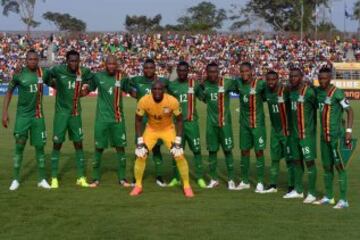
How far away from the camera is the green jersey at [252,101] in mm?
11625

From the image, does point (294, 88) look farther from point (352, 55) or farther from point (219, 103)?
point (352, 55)

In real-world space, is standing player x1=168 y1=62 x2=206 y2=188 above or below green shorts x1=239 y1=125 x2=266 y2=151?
above

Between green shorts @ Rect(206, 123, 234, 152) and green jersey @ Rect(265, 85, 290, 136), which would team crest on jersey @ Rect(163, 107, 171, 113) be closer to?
green shorts @ Rect(206, 123, 234, 152)

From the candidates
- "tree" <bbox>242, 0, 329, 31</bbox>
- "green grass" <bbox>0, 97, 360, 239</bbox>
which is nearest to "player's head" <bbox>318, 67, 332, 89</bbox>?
"green grass" <bbox>0, 97, 360, 239</bbox>

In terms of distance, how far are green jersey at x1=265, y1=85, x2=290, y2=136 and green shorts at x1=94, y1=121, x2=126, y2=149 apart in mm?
2710

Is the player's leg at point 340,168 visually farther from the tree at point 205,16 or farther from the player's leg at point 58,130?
the tree at point 205,16

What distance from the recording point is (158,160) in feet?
40.6

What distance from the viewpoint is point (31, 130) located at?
1166cm

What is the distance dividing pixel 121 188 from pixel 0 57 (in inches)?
1794

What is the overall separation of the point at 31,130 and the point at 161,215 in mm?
3446

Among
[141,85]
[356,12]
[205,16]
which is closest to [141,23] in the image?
[205,16]

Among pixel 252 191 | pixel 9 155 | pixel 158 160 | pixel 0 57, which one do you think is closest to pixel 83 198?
pixel 158 160

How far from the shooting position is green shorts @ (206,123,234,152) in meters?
11.9

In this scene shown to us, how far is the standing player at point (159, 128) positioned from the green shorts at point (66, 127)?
4.35 feet
